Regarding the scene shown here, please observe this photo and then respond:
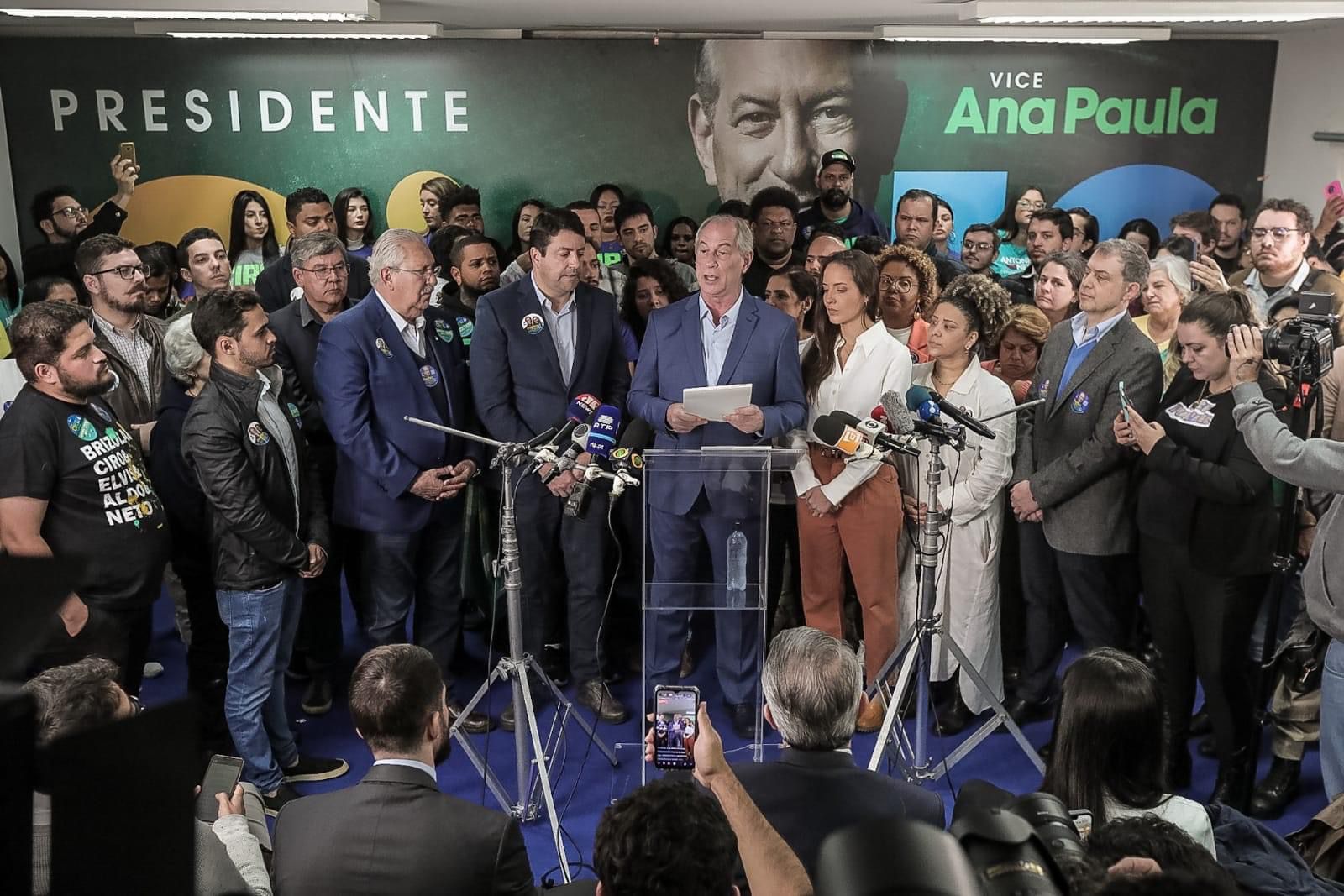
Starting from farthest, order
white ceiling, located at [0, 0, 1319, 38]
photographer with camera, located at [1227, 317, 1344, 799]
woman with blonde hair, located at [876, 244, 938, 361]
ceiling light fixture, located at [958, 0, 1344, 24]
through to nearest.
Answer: white ceiling, located at [0, 0, 1319, 38] → ceiling light fixture, located at [958, 0, 1344, 24] → woman with blonde hair, located at [876, 244, 938, 361] → photographer with camera, located at [1227, 317, 1344, 799]

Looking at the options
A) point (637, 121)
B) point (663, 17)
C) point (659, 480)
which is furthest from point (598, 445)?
point (637, 121)

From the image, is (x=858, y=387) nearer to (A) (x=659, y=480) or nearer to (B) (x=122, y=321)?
(A) (x=659, y=480)

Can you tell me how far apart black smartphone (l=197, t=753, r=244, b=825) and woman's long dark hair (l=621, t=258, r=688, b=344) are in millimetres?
3489

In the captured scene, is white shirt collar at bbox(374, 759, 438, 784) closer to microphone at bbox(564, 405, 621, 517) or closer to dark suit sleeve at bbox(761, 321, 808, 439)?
microphone at bbox(564, 405, 621, 517)

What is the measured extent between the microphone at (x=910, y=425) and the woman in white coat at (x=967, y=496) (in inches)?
18.6

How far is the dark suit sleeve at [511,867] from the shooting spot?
211cm

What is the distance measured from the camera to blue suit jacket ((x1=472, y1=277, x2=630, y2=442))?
4309 mm

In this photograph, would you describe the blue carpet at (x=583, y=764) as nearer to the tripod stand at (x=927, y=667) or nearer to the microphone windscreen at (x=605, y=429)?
the tripod stand at (x=927, y=667)

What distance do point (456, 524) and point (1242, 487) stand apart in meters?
2.73

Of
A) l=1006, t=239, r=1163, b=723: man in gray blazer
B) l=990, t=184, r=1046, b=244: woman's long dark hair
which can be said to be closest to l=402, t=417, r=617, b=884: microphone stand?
l=1006, t=239, r=1163, b=723: man in gray blazer

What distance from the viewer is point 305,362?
434 centimetres

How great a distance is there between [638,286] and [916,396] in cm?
227

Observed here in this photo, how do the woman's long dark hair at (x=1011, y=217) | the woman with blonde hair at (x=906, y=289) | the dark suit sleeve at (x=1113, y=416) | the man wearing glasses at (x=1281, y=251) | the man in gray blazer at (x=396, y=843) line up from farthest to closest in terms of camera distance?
1. the woman's long dark hair at (x=1011, y=217)
2. the man wearing glasses at (x=1281, y=251)
3. the woman with blonde hair at (x=906, y=289)
4. the dark suit sleeve at (x=1113, y=416)
5. the man in gray blazer at (x=396, y=843)

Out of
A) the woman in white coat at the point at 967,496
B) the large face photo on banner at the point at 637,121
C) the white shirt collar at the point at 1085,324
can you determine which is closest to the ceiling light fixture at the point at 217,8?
the large face photo on banner at the point at 637,121
